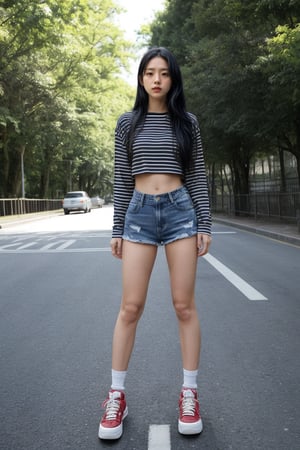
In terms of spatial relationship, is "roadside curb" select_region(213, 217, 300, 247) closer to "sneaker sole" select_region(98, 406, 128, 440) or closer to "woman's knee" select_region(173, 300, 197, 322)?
"woman's knee" select_region(173, 300, 197, 322)

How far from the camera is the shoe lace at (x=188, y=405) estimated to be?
2844 mm

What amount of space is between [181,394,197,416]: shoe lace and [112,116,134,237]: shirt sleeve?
94 centimetres

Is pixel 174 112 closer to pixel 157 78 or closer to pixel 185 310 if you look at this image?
pixel 157 78

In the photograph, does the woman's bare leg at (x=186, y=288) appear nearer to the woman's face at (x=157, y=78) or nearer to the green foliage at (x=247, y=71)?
the woman's face at (x=157, y=78)

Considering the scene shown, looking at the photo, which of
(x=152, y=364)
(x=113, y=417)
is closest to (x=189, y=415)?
(x=113, y=417)

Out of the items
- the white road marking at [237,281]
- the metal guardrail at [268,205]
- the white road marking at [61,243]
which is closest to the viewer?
the white road marking at [237,281]

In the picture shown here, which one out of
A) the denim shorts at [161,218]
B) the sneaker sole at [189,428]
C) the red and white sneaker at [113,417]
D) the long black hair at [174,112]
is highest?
the long black hair at [174,112]

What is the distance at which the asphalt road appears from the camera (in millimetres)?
2832

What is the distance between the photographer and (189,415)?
283 centimetres

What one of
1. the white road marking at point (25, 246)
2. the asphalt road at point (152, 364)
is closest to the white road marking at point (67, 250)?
the white road marking at point (25, 246)

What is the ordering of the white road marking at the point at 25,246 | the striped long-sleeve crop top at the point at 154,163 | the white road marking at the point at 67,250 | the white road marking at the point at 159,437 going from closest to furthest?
1. the white road marking at the point at 159,437
2. the striped long-sleeve crop top at the point at 154,163
3. the white road marking at the point at 67,250
4. the white road marking at the point at 25,246

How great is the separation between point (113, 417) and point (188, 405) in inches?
15.5

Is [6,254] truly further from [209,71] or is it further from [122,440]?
[209,71]

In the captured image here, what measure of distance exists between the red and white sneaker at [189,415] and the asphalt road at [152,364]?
2.1 inches
